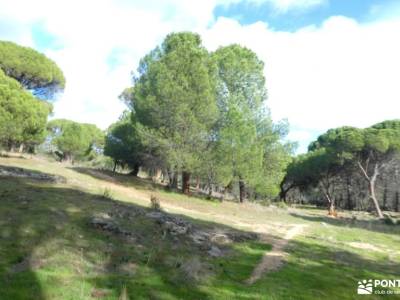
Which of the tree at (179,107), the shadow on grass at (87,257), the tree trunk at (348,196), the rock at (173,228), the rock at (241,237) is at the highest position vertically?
the tree at (179,107)

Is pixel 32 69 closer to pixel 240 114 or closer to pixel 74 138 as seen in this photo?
pixel 240 114

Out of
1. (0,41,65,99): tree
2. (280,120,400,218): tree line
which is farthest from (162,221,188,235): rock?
(280,120,400,218): tree line

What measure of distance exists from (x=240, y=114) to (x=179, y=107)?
5.67m

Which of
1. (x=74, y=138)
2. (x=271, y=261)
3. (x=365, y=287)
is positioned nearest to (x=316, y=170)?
(x=74, y=138)

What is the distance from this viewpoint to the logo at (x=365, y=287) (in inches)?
443

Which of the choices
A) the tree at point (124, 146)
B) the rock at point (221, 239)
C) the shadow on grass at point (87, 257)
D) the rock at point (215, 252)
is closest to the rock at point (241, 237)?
the rock at point (221, 239)

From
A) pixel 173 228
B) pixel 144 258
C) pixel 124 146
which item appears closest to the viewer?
pixel 144 258

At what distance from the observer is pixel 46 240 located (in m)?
11.1

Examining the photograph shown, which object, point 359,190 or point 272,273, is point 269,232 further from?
point 359,190

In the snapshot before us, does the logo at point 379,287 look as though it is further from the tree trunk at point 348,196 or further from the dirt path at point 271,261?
the tree trunk at point 348,196

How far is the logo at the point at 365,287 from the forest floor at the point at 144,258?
0.19 metres

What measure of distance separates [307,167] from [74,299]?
55.9 m

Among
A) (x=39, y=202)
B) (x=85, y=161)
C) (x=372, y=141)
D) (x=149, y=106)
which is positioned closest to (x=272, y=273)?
(x=39, y=202)

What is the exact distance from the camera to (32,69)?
4203cm
